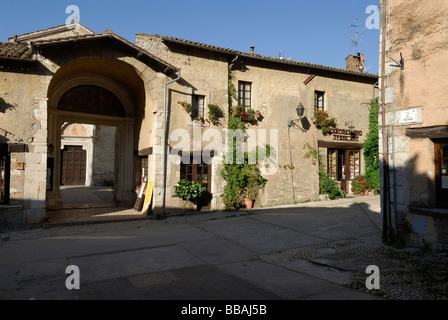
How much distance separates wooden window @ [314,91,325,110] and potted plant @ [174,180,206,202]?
6305 millimetres

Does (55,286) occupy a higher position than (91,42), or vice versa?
(91,42)

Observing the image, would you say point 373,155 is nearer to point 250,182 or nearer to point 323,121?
point 323,121

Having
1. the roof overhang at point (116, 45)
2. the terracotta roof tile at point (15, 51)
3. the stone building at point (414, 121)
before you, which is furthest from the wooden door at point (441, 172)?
the terracotta roof tile at point (15, 51)

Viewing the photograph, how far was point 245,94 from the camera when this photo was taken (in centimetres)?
1213

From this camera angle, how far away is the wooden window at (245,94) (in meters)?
12.0

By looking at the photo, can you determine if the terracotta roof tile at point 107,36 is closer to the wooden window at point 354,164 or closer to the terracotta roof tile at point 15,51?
the terracotta roof tile at point 15,51

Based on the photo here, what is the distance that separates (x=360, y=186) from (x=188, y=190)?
25.7ft

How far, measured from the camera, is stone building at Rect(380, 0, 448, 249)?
596 centimetres

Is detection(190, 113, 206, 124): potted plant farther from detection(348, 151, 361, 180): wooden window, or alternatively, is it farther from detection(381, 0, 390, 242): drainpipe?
detection(348, 151, 361, 180): wooden window
